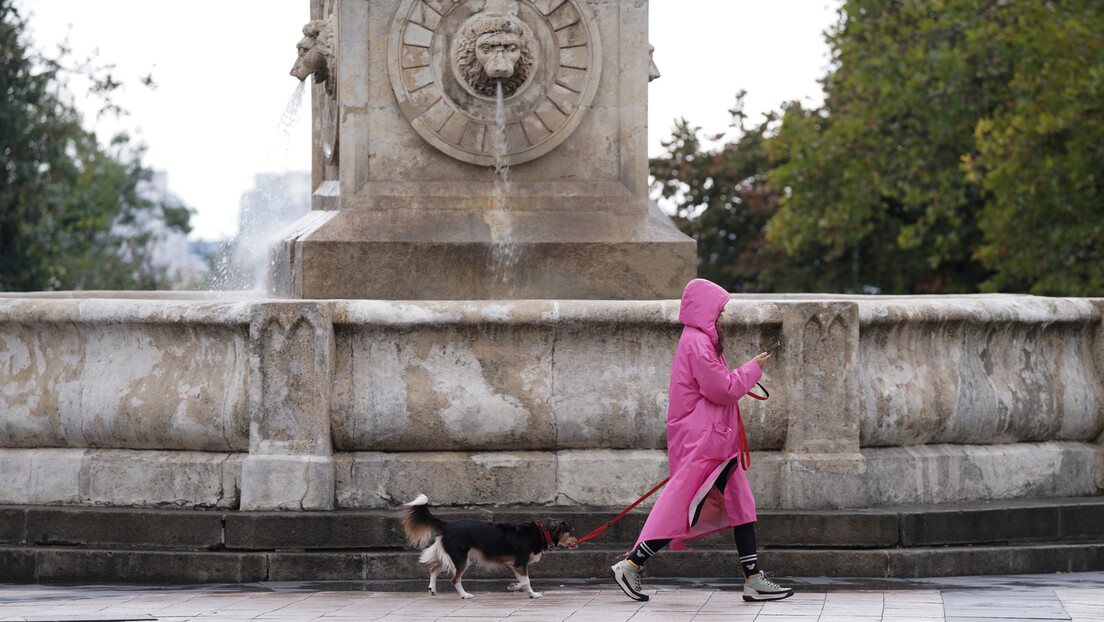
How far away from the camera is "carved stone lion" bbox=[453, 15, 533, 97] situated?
9820 mm

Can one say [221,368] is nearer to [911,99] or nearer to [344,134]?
[344,134]

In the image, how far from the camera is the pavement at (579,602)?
266 inches

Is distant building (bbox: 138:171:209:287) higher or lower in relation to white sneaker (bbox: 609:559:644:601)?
higher

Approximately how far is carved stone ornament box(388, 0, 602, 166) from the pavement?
3236mm

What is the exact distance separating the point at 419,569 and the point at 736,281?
101 feet

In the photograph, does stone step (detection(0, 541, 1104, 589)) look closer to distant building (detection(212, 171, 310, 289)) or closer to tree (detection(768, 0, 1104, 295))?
distant building (detection(212, 171, 310, 289))

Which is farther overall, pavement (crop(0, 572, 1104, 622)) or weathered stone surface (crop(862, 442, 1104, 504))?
weathered stone surface (crop(862, 442, 1104, 504))

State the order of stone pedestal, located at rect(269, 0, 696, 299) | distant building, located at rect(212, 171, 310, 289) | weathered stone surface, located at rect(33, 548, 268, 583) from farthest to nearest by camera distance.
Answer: distant building, located at rect(212, 171, 310, 289), stone pedestal, located at rect(269, 0, 696, 299), weathered stone surface, located at rect(33, 548, 268, 583)

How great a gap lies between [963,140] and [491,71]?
18713mm

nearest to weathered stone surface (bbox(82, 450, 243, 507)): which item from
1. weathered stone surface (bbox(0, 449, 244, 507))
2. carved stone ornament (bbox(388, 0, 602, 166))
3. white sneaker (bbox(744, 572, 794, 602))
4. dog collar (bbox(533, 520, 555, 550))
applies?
weathered stone surface (bbox(0, 449, 244, 507))

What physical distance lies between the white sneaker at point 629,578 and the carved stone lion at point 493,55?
3653mm

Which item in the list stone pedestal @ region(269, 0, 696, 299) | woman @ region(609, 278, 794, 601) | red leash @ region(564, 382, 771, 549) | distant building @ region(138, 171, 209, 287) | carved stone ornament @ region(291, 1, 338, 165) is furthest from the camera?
distant building @ region(138, 171, 209, 287)

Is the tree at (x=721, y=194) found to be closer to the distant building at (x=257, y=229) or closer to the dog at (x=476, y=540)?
the distant building at (x=257, y=229)

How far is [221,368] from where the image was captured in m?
8.34
